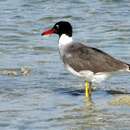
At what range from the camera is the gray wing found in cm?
1316

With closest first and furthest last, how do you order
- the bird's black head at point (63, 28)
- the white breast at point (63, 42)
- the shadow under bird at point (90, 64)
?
the shadow under bird at point (90, 64) < the white breast at point (63, 42) < the bird's black head at point (63, 28)

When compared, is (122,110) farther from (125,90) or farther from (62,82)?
(62,82)

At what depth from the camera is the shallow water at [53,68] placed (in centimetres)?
1151

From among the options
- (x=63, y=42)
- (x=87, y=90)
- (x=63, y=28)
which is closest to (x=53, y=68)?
(x=63, y=28)

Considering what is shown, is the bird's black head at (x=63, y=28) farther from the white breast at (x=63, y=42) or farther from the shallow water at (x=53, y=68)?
the shallow water at (x=53, y=68)

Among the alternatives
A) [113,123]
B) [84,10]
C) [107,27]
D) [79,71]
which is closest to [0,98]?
[79,71]

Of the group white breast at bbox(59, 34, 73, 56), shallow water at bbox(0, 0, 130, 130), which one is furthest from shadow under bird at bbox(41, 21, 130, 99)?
shallow water at bbox(0, 0, 130, 130)

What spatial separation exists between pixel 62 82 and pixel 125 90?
1392 millimetres

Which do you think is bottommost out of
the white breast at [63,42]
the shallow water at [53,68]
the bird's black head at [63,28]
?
the shallow water at [53,68]

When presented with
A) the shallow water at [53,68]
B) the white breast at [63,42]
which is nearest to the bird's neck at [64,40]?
the white breast at [63,42]

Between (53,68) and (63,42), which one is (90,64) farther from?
(53,68)

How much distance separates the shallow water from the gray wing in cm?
50

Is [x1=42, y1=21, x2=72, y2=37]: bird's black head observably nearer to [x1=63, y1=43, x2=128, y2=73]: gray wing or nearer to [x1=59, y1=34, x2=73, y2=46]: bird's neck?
[x1=59, y1=34, x2=73, y2=46]: bird's neck

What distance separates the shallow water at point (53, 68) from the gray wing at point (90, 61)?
19.6 inches
